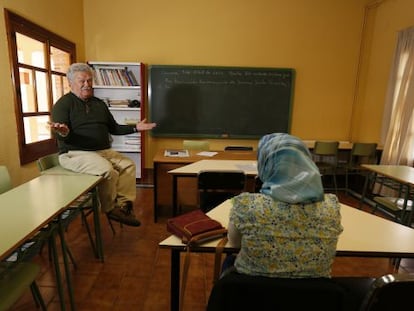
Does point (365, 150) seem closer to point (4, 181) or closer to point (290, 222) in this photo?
point (290, 222)

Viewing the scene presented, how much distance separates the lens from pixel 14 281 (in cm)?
138

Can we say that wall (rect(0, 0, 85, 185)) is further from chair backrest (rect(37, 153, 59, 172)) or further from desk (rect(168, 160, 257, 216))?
desk (rect(168, 160, 257, 216))

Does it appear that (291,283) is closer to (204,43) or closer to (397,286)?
(397,286)

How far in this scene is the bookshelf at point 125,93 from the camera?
462 cm

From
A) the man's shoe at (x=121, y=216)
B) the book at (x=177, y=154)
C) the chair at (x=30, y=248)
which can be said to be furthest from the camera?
the book at (x=177, y=154)

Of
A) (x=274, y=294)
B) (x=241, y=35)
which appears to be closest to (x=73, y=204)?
(x=274, y=294)

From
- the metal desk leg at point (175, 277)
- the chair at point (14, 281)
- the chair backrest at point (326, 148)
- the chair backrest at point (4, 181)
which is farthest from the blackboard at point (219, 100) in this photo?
the metal desk leg at point (175, 277)

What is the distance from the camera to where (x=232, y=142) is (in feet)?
16.9

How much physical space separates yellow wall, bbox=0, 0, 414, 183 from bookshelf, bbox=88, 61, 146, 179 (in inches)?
9.9

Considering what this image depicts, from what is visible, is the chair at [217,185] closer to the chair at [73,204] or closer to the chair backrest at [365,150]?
the chair at [73,204]

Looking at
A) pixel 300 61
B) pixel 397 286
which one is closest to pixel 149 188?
pixel 300 61

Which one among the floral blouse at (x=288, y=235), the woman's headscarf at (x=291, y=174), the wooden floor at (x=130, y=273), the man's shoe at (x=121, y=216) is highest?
the woman's headscarf at (x=291, y=174)

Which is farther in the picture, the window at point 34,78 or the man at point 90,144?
the window at point 34,78

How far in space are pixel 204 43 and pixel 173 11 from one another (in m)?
0.72
